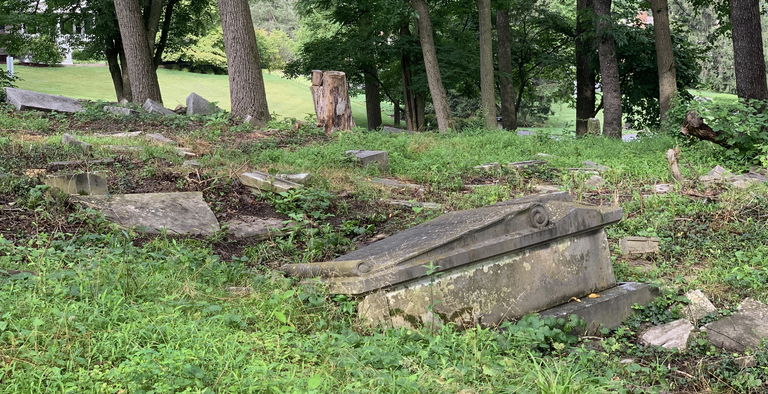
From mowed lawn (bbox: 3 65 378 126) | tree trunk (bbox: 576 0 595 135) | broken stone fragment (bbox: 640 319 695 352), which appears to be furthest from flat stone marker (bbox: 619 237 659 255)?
mowed lawn (bbox: 3 65 378 126)

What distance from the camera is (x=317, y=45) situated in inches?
771

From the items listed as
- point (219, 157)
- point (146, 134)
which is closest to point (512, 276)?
point (219, 157)

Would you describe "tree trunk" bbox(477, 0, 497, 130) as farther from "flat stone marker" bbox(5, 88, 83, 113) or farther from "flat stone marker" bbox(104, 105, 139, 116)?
"flat stone marker" bbox(5, 88, 83, 113)

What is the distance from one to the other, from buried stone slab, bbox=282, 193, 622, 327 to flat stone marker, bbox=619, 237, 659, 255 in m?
1.13

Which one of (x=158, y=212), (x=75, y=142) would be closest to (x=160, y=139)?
(x=75, y=142)

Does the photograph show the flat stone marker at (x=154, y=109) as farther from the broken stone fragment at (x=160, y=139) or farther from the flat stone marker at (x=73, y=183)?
the flat stone marker at (x=73, y=183)

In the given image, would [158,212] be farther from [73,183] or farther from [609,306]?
[609,306]

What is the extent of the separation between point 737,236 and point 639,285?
193 centimetres

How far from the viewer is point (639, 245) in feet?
19.9

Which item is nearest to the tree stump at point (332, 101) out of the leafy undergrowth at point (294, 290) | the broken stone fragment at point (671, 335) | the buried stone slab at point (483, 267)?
the leafy undergrowth at point (294, 290)

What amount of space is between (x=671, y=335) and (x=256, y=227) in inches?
154

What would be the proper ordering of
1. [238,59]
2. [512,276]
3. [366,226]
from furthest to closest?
[238,59], [366,226], [512,276]

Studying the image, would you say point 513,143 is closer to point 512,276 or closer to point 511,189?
point 511,189

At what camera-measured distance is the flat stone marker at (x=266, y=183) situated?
24.2ft
